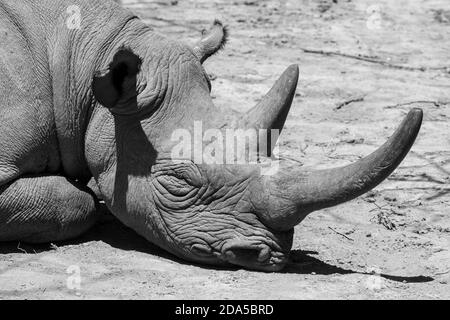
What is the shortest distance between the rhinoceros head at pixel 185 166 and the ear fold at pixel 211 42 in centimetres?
38

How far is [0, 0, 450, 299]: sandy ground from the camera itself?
585 cm

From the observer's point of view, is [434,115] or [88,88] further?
[434,115]

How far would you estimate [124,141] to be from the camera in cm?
615

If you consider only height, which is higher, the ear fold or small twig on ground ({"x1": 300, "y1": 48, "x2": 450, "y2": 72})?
the ear fold

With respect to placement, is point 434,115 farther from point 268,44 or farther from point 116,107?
point 116,107

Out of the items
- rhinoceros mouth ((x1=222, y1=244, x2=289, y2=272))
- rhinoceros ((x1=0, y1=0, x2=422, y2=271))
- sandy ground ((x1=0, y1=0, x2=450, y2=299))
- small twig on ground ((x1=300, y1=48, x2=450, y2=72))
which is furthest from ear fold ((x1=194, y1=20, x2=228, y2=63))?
small twig on ground ((x1=300, y1=48, x2=450, y2=72))

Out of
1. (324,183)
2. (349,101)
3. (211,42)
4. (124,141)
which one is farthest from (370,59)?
(324,183)

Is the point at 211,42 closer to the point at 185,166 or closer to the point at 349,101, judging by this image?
the point at 185,166

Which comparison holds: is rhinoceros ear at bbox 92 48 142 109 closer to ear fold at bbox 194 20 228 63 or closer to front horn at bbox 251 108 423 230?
ear fold at bbox 194 20 228 63

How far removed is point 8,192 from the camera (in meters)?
6.29

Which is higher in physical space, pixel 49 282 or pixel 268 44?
pixel 268 44

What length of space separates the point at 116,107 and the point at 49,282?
3.31 feet

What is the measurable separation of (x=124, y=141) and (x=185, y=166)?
38cm

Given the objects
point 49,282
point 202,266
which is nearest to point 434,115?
point 202,266
